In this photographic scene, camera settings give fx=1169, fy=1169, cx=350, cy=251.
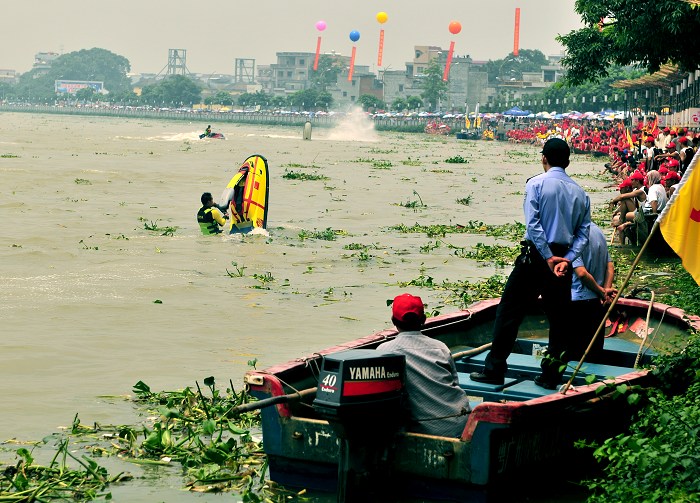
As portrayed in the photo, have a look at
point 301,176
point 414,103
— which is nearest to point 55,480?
point 301,176

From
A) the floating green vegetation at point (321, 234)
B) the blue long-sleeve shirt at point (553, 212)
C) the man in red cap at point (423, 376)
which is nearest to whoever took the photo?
the man in red cap at point (423, 376)

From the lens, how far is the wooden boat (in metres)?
7.29

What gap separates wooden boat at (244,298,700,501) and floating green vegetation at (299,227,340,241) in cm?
1404

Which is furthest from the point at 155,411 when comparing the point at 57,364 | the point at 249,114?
the point at 249,114

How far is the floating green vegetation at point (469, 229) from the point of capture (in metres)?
24.1

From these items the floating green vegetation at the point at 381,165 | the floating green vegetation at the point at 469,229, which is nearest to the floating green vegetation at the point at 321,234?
the floating green vegetation at the point at 469,229

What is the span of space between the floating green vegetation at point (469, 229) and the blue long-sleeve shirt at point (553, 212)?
15.2m

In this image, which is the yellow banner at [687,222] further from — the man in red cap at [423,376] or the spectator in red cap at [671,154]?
the spectator in red cap at [671,154]

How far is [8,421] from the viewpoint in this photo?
979cm

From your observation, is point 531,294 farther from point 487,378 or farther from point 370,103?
point 370,103

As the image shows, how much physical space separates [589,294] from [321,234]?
49.3 ft

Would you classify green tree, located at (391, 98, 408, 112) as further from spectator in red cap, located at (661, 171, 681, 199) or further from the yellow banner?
the yellow banner

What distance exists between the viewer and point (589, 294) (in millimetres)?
9062

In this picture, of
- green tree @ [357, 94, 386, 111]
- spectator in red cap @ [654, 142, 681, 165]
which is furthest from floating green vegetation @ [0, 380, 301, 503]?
green tree @ [357, 94, 386, 111]
